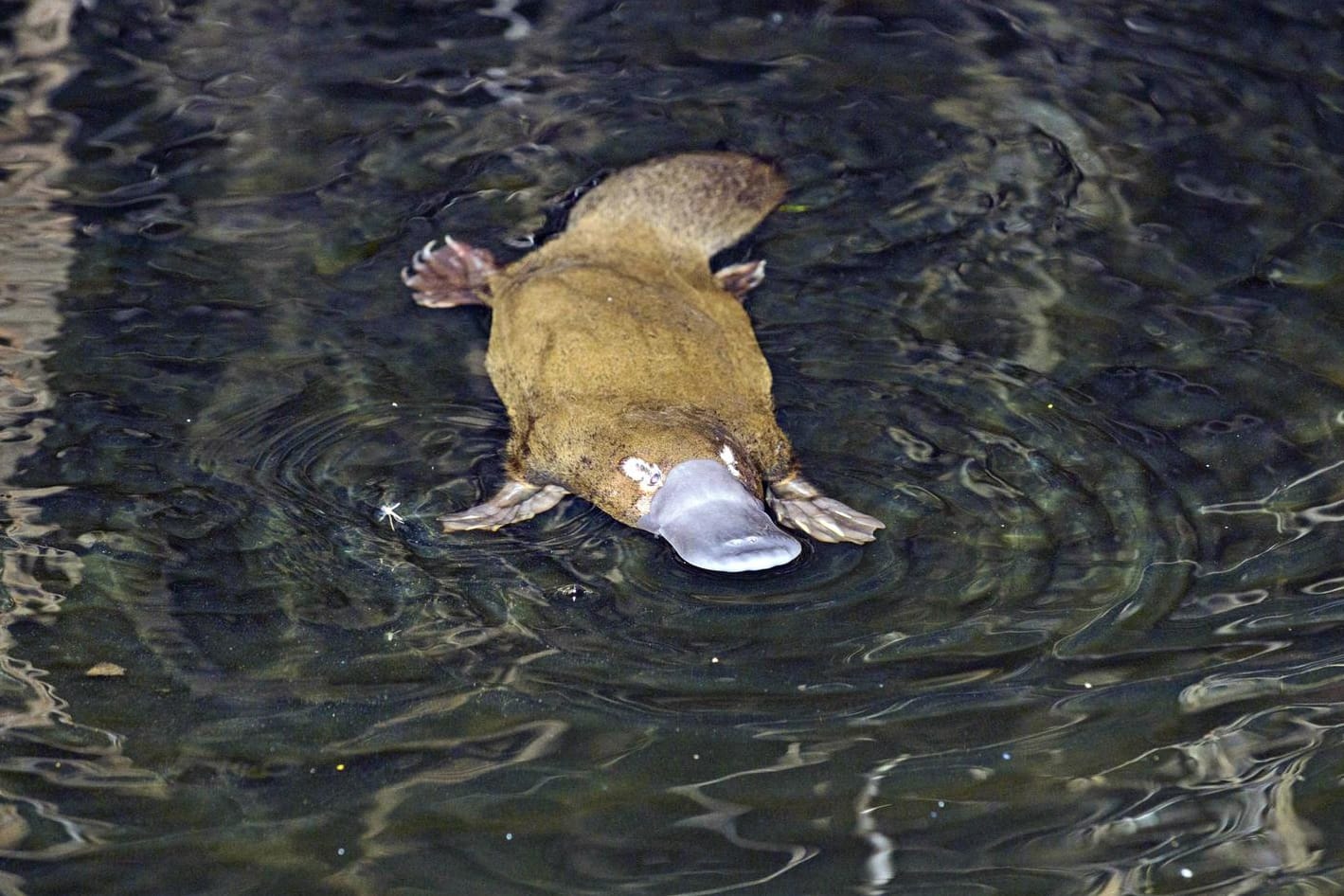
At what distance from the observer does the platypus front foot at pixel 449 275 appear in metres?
4.59

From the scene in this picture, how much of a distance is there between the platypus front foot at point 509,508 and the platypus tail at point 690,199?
1.28 metres

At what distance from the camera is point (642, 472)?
3.71 meters

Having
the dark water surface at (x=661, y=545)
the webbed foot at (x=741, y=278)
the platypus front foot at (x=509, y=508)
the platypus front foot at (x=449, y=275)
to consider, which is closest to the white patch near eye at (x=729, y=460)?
the dark water surface at (x=661, y=545)

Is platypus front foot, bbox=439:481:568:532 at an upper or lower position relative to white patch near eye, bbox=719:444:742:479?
lower

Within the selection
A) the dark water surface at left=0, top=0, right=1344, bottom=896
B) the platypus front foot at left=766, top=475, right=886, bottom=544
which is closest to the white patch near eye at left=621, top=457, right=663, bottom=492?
the dark water surface at left=0, top=0, right=1344, bottom=896

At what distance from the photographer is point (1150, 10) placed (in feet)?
20.4

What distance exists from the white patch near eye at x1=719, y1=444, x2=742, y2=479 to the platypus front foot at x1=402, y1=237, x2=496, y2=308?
3.73ft

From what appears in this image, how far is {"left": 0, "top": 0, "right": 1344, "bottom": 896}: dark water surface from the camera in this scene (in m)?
2.85

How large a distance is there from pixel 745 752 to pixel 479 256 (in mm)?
2237

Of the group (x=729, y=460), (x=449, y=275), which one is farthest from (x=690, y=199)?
(x=729, y=460)

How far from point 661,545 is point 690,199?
1639 millimetres

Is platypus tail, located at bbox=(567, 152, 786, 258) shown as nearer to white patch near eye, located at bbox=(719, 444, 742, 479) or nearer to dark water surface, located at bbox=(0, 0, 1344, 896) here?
dark water surface, located at bbox=(0, 0, 1344, 896)

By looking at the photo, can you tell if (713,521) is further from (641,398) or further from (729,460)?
(641,398)

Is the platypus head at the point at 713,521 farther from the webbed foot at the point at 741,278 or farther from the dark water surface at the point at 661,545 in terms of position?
the webbed foot at the point at 741,278
